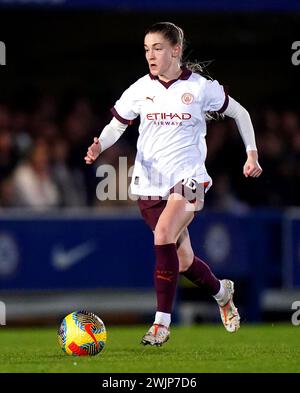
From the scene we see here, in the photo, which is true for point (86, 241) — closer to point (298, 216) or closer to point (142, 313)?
point (142, 313)

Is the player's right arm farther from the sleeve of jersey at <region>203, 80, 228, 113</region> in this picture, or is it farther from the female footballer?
the sleeve of jersey at <region>203, 80, 228, 113</region>

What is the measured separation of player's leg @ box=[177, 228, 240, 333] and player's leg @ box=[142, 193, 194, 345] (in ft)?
1.20

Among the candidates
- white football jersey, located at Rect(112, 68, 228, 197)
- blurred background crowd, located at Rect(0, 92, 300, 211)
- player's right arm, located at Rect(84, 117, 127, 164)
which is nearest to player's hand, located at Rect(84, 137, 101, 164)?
player's right arm, located at Rect(84, 117, 127, 164)

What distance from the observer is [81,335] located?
923 centimetres

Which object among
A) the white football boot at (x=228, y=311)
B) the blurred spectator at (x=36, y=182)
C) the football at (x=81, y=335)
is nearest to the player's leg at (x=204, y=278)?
the white football boot at (x=228, y=311)

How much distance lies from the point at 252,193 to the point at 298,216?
58.7 inches

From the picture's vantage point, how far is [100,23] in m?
17.9

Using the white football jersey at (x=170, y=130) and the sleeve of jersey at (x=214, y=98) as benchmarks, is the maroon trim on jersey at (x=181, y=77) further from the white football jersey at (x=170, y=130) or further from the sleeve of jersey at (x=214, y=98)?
the sleeve of jersey at (x=214, y=98)

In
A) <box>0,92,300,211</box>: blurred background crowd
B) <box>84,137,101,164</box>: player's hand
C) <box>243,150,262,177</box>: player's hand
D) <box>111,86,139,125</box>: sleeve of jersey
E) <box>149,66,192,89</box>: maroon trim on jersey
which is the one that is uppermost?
<box>0,92,300,211</box>: blurred background crowd

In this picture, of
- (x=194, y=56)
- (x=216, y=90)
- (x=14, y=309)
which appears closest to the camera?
(x=216, y=90)

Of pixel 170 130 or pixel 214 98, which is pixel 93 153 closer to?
pixel 170 130

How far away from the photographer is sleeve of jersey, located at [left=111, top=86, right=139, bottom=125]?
9.99m

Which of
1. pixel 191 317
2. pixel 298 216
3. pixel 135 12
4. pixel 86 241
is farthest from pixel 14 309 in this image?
pixel 135 12

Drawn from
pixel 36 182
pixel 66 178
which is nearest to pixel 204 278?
pixel 36 182
